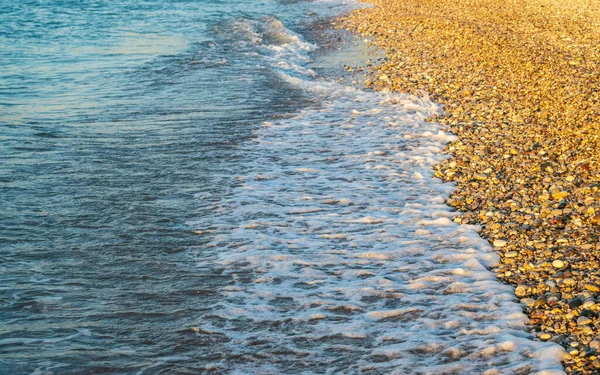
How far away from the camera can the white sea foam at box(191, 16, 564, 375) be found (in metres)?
5.41

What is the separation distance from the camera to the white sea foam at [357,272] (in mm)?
5414

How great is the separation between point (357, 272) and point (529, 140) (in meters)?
4.67

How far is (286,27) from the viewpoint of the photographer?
2605 cm

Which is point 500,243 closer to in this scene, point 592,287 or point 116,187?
Answer: point 592,287

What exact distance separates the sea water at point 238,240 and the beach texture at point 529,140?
295 millimetres

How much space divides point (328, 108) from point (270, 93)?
204 cm

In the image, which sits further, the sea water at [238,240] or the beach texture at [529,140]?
the beach texture at [529,140]

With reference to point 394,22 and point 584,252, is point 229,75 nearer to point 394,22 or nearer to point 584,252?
point 394,22

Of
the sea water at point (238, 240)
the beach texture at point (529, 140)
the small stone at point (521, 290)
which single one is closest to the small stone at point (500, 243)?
the beach texture at point (529, 140)

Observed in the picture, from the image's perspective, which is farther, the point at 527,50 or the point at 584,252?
the point at 527,50

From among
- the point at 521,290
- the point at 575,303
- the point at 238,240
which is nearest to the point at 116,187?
the point at 238,240

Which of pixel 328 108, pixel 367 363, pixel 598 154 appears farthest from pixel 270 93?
pixel 367 363

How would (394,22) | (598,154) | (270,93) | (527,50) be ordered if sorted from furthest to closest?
(394,22)
(527,50)
(270,93)
(598,154)

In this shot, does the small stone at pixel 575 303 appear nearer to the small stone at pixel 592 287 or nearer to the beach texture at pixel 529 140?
the beach texture at pixel 529 140
